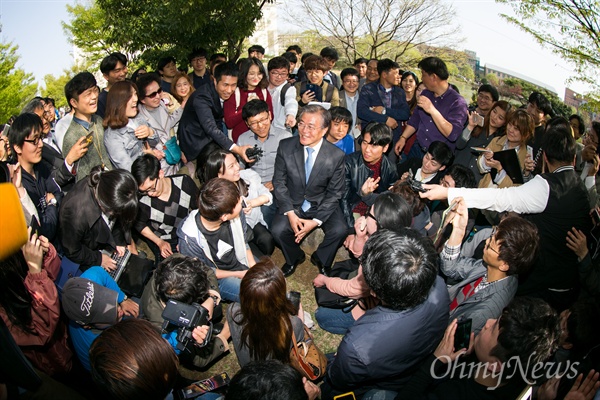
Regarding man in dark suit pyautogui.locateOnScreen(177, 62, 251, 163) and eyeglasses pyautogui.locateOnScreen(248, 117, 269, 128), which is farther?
man in dark suit pyautogui.locateOnScreen(177, 62, 251, 163)

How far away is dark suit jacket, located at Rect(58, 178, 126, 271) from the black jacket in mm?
2603

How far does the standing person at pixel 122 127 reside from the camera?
4.29 m

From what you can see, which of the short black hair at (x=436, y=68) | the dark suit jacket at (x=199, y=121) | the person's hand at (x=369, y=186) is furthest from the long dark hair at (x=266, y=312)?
the short black hair at (x=436, y=68)

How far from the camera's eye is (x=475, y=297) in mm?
2766

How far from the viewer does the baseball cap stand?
250 centimetres

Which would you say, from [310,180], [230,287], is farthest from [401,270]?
[310,180]

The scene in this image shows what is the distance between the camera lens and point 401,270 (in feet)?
7.01

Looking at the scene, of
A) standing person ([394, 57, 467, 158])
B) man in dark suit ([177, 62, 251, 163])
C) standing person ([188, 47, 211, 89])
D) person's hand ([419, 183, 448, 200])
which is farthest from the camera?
standing person ([188, 47, 211, 89])

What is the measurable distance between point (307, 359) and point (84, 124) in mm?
3334

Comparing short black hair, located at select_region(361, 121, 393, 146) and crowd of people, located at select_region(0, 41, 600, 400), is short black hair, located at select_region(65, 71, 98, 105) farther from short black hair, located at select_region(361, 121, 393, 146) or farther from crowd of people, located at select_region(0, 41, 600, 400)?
short black hair, located at select_region(361, 121, 393, 146)

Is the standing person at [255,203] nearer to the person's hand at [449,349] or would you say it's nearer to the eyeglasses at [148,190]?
the eyeglasses at [148,190]

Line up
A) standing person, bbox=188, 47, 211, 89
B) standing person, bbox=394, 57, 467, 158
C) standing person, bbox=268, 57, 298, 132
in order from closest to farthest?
standing person, bbox=394, 57, 467, 158
standing person, bbox=268, 57, 298, 132
standing person, bbox=188, 47, 211, 89

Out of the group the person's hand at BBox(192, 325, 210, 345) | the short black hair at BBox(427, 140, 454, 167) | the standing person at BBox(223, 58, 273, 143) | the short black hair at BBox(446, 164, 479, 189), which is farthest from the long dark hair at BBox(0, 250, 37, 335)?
the short black hair at BBox(427, 140, 454, 167)

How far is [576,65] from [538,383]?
24.8 ft
